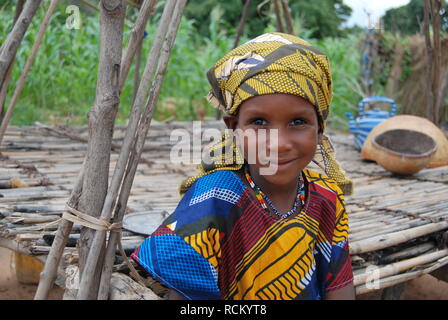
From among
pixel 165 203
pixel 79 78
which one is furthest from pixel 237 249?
pixel 79 78

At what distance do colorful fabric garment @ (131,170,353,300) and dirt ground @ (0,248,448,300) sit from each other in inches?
60.9

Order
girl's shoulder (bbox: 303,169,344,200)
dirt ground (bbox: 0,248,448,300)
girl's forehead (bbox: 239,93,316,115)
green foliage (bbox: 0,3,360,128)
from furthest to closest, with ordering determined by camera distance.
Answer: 1. green foliage (bbox: 0,3,360,128)
2. dirt ground (bbox: 0,248,448,300)
3. girl's shoulder (bbox: 303,169,344,200)
4. girl's forehead (bbox: 239,93,316,115)

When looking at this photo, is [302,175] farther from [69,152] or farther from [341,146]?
[341,146]

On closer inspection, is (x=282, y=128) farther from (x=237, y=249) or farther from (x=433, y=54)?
(x=433, y=54)

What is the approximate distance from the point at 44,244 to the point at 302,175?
77cm

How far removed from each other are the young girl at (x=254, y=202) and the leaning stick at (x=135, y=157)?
0.22 ft

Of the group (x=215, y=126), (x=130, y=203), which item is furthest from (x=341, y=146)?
(x=130, y=203)

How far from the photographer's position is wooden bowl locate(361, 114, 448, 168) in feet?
10.5

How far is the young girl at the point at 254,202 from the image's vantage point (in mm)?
1004

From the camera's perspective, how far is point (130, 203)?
1975 mm

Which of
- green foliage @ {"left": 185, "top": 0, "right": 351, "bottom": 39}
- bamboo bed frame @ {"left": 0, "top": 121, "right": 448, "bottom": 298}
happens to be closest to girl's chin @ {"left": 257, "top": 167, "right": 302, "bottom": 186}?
bamboo bed frame @ {"left": 0, "top": 121, "right": 448, "bottom": 298}

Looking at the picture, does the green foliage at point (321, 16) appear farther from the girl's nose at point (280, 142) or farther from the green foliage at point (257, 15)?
the girl's nose at point (280, 142)

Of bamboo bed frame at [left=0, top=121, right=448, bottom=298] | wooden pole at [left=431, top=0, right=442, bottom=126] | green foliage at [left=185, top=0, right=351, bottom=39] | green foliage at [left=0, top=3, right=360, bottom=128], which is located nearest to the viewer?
bamboo bed frame at [left=0, top=121, right=448, bottom=298]

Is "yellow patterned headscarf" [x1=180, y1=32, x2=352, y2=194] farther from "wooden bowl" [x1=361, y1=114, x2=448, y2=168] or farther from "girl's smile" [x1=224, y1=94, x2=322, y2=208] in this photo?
"wooden bowl" [x1=361, y1=114, x2=448, y2=168]
